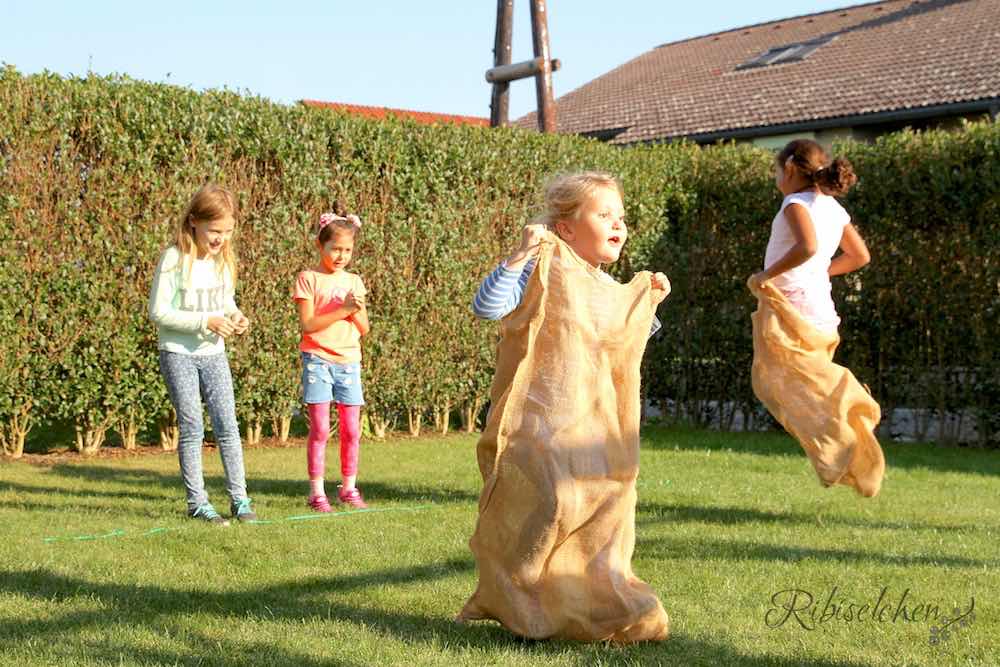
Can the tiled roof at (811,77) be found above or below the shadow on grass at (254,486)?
above

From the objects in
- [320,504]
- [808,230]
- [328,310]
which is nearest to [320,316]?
[328,310]

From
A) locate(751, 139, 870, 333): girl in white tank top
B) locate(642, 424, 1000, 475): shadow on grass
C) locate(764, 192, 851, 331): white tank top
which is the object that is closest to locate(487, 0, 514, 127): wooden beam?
locate(642, 424, 1000, 475): shadow on grass

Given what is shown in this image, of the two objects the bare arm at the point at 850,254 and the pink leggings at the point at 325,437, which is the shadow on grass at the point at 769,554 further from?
the pink leggings at the point at 325,437

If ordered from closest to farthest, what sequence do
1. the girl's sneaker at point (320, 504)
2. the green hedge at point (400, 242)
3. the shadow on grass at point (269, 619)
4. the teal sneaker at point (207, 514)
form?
the shadow on grass at point (269, 619)
the teal sneaker at point (207, 514)
the girl's sneaker at point (320, 504)
the green hedge at point (400, 242)

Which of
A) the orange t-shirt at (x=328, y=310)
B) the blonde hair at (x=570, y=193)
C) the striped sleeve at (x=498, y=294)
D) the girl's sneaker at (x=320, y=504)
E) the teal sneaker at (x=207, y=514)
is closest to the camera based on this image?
the striped sleeve at (x=498, y=294)

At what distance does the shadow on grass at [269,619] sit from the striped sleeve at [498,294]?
1.06 metres

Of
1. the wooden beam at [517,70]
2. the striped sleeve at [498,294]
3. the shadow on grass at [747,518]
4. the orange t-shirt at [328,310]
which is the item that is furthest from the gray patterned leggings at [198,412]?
the wooden beam at [517,70]

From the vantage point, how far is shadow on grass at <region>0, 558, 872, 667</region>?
367cm

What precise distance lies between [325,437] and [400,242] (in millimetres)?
3955

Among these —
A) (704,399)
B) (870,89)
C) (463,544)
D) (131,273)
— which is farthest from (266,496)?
(870,89)

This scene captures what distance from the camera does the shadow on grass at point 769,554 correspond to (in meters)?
5.26

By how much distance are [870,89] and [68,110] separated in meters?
14.3

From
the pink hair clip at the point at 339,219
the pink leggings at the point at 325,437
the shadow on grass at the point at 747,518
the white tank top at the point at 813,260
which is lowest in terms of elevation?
the shadow on grass at the point at 747,518

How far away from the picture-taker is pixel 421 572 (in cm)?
492
